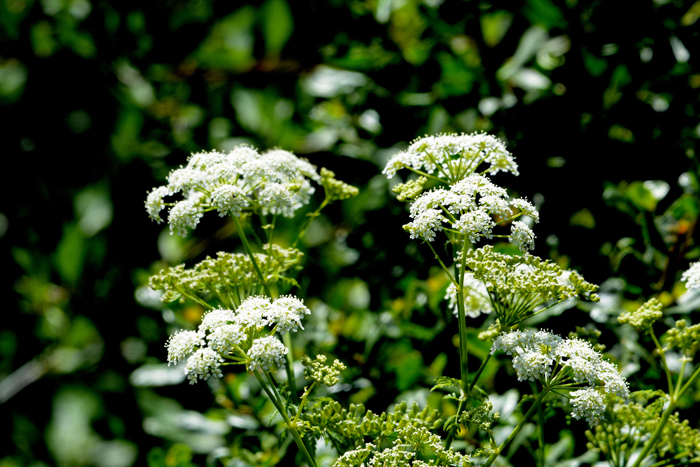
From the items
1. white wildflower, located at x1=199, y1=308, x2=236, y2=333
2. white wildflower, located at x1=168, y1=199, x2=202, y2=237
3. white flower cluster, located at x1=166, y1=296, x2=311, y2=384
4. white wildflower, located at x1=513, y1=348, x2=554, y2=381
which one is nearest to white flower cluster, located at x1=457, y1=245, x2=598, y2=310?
white wildflower, located at x1=513, y1=348, x2=554, y2=381

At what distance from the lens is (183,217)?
4.45ft

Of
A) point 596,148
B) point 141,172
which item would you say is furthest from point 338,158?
point 141,172

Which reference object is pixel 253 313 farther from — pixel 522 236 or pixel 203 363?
pixel 522 236

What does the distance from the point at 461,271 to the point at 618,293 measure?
972mm

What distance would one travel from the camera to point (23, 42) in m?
3.97

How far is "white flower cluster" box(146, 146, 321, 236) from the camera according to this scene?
1.31 metres

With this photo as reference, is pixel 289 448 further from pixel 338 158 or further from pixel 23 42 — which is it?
pixel 23 42

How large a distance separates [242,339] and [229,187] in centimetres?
36

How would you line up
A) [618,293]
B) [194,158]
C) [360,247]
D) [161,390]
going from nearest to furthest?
[194,158] → [618,293] → [360,247] → [161,390]

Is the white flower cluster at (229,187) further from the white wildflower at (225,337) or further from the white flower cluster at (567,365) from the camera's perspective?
the white flower cluster at (567,365)

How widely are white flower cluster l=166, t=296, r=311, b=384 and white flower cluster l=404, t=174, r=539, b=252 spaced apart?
308mm

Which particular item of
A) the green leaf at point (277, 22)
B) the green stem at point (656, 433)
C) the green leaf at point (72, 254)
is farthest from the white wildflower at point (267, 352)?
the green leaf at point (72, 254)

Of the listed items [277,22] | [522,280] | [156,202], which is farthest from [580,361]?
[277,22]

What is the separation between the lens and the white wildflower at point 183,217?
53.3 inches
